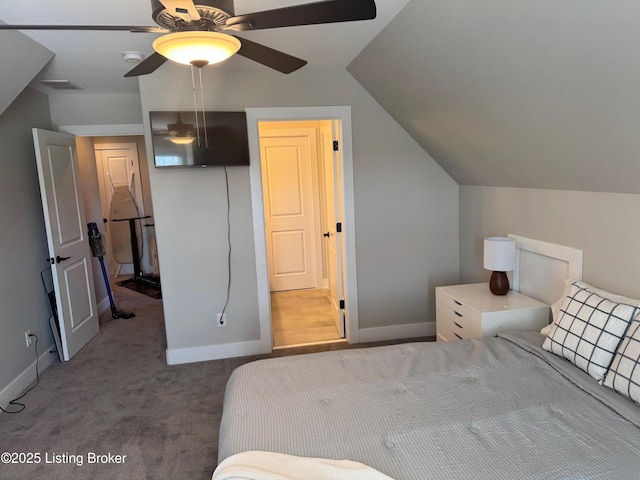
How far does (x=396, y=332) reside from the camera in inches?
149

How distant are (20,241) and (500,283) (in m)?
3.68

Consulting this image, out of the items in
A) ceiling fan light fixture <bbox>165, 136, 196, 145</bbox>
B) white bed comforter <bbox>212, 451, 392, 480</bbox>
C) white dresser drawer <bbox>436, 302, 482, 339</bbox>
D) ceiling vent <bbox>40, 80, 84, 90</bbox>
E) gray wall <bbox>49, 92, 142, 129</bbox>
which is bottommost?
white dresser drawer <bbox>436, 302, 482, 339</bbox>

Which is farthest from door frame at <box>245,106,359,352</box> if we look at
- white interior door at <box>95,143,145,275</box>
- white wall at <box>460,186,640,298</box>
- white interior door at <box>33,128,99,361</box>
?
white interior door at <box>95,143,145,275</box>

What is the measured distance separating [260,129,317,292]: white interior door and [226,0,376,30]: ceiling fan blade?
3.83 meters

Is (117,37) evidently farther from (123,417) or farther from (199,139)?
(123,417)

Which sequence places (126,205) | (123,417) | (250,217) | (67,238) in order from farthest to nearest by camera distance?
(126,205)
(67,238)
(250,217)
(123,417)

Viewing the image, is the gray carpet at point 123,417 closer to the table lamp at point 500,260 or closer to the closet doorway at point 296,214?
the table lamp at point 500,260

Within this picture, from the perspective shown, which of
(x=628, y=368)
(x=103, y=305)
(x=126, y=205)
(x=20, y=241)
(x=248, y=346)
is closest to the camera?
(x=628, y=368)

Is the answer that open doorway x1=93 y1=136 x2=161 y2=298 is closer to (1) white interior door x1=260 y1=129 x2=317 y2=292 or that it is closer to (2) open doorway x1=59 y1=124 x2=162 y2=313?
(2) open doorway x1=59 y1=124 x2=162 y2=313

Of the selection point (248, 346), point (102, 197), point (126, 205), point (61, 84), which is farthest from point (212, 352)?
point (102, 197)

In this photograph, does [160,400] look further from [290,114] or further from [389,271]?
[290,114]

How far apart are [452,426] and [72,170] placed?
4008 millimetres

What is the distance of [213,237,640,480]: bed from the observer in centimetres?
128

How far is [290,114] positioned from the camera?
3.34m
